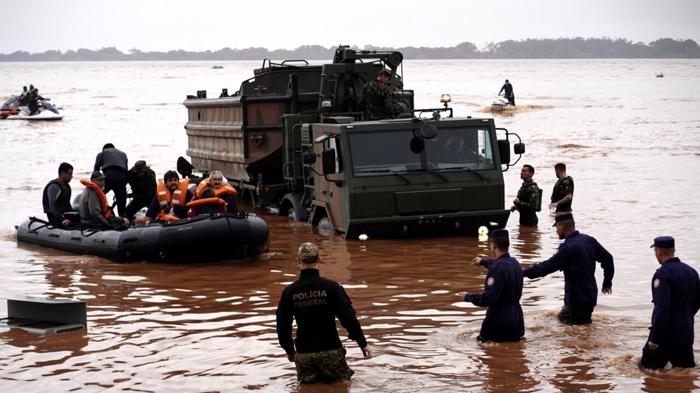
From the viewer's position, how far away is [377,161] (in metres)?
16.1

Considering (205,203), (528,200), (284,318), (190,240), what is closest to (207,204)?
(205,203)

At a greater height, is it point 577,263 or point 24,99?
point 24,99

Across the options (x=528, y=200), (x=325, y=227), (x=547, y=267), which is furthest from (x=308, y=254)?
(x=528, y=200)

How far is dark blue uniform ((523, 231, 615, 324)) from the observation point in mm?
10156

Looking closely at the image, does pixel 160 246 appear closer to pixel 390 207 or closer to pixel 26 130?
pixel 390 207

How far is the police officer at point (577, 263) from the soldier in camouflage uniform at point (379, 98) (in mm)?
7433

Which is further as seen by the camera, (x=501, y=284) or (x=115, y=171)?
(x=115, y=171)

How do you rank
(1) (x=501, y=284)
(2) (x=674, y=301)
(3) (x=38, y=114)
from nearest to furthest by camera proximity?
(2) (x=674, y=301), (1) (x=501, y=284), (3) (x=38, y=114)

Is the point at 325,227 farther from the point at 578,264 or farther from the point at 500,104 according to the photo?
the point at 500,104

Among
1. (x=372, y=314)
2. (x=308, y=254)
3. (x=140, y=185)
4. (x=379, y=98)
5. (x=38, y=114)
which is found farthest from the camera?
(x=38, y=114)

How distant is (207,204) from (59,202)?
2534 millimetres

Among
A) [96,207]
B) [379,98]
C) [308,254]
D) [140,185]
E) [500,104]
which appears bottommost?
[500,104]

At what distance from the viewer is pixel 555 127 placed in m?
45.8

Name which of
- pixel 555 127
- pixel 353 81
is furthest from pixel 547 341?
pixel 555 127
